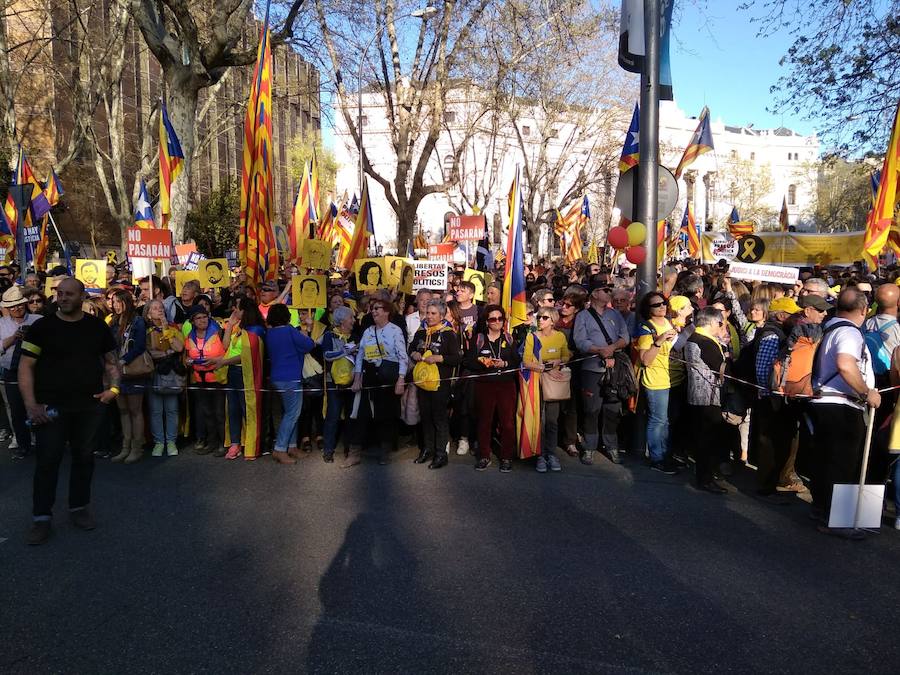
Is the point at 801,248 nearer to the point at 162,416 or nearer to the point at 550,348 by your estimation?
the point at 550,348

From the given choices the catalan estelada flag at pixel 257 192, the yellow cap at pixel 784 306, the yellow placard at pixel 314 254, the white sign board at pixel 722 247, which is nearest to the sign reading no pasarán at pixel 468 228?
the yellow placard at pixel 314 254

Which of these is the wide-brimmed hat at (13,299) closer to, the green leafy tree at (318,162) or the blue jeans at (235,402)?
the blue jeans at (235,402)

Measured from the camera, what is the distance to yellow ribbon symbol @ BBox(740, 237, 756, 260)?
1225 cm

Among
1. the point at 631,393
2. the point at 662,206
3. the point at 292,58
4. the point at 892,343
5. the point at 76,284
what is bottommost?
the point at 631,393

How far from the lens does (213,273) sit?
1046cm

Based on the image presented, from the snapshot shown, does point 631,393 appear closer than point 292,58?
Yes

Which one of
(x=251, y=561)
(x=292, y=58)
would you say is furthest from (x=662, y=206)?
(x=292, y=58)

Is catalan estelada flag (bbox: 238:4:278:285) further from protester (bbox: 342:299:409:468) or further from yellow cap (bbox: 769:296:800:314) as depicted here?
yellow cap (bbox: 769:296:800:314)

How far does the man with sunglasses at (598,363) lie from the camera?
7.21m

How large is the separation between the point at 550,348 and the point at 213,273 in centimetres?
579

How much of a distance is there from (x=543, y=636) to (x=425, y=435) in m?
3.68

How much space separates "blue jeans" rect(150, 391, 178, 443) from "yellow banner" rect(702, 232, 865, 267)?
968 cm

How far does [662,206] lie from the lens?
7.62 metres

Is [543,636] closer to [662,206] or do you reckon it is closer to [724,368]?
[724,368]
